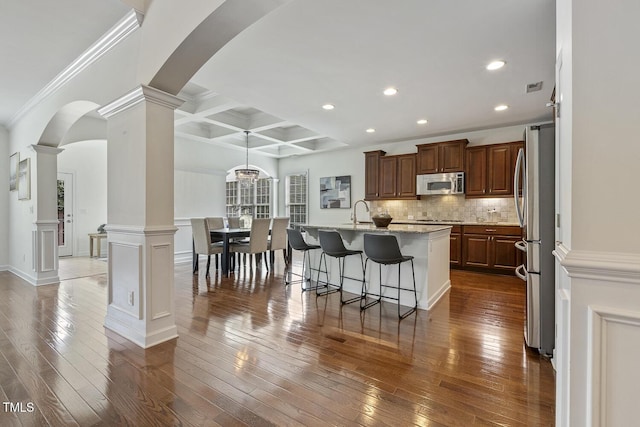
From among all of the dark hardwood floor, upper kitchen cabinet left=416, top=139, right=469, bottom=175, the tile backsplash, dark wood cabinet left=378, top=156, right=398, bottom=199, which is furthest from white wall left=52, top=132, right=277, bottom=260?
upper kitchen cabinet left=416, top=139, right=469, bottom=175

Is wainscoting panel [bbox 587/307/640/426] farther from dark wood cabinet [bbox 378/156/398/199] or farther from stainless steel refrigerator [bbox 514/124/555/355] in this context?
dark wood cabinet [bbox 378/156/398/199]

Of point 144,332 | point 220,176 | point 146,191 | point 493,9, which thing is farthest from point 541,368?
point 220,176

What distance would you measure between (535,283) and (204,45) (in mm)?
3133

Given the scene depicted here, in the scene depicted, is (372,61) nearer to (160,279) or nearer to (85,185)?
(160,279)

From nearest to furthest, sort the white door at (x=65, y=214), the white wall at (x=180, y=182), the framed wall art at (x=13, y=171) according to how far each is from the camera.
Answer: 1. the framed wall art at (x=13, y=171)
2. the white wall at (x=180, y=182)
3. the white door at (x=65, y=214)

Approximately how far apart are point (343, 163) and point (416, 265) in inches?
187

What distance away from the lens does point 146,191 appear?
2.49 meters

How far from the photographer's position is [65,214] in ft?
24.6

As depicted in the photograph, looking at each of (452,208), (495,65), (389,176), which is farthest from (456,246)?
(495,65)

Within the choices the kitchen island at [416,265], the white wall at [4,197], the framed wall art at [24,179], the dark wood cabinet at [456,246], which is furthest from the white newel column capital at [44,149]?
the dark wood cabinet at [456,246]

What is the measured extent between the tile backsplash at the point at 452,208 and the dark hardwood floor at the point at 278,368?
274 cm

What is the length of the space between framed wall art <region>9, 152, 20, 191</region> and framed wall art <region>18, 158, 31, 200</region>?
0.20m

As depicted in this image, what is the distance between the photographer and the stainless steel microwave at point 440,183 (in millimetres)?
5879

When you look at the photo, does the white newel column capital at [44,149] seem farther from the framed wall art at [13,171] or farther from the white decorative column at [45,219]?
the framed wall art at [13,171]
